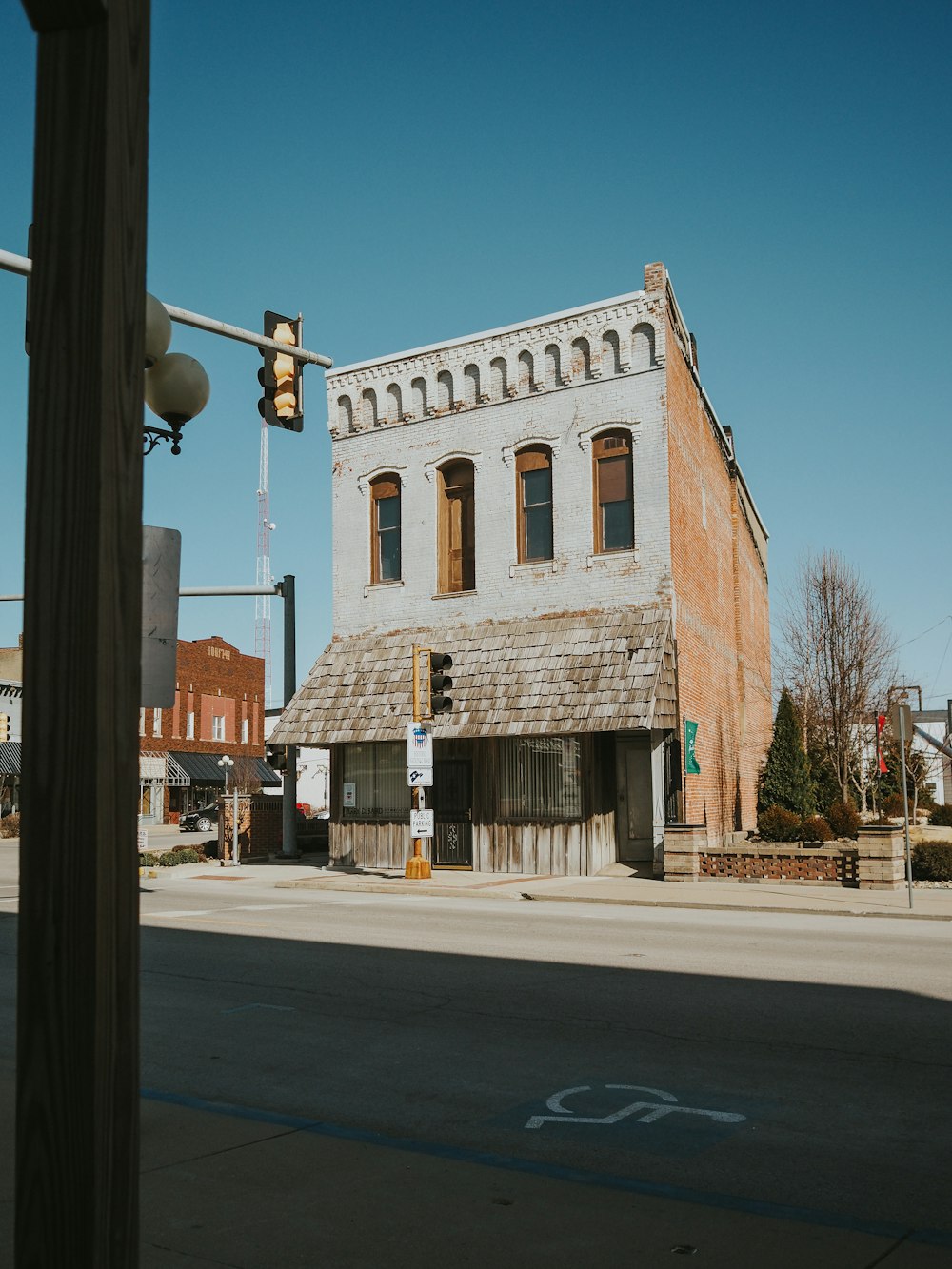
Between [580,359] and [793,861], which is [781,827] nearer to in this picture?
[793,861]

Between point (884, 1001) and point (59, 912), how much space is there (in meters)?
8.53

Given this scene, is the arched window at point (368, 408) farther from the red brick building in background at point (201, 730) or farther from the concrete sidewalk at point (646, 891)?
the red brick building in background at point (201, 730)

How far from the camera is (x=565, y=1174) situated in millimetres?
5250

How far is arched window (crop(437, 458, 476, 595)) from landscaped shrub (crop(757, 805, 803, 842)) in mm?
9361

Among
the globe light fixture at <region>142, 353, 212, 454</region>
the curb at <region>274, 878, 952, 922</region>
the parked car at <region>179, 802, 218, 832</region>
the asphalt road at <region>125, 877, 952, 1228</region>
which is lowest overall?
the parked car at <region>179, 802, 218, 832</region>

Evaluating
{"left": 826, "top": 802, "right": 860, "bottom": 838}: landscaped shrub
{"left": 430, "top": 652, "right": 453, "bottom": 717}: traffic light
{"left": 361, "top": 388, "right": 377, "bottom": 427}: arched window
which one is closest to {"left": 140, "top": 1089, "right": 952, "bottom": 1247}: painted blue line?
{"left": 430, "top": 652, "right": 453, "bottom": 717}: traffic light

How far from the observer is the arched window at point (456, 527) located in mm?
25984

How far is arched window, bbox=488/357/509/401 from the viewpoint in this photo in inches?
1003

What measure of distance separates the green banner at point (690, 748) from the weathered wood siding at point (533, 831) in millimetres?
1494

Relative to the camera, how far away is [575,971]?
11.2 meters

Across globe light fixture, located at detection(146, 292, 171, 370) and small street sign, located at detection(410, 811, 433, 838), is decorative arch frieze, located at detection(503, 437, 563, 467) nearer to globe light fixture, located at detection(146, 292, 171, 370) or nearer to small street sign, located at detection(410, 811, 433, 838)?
small street sign, located at detection(410, 811, 433, 838)

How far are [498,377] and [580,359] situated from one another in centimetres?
197

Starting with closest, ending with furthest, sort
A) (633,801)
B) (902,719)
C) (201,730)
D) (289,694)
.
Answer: (902,719), (633,801), (289,694), (201,730)

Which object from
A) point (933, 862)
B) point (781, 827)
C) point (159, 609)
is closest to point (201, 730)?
point (781, 827)
